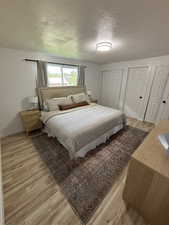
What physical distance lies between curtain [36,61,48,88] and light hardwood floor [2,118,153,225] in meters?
2.22

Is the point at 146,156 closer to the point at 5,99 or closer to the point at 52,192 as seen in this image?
the point at 52,192

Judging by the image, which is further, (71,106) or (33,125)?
(71,106)

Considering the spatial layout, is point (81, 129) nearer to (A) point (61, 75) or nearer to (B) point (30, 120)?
(B) point (30, 120)

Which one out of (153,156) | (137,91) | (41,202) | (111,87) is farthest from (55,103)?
(137,91)

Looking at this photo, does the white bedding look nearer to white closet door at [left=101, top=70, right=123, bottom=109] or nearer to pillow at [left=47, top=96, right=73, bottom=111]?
pillow at [left=47, top=96, right=73, bottom=111]

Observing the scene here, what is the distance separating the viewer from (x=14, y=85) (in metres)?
2.69

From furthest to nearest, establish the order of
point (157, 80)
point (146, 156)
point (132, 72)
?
point (132, 72) < point (157, 80) < point (146, 156)

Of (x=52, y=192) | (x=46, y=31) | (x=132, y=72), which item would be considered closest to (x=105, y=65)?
(x=132, y=72)

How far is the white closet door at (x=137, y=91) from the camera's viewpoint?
3643 mm

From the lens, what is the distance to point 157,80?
3.30 metres

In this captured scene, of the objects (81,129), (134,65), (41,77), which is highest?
(134,65)

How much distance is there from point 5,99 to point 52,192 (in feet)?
8.46

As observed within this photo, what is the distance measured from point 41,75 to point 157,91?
395cm

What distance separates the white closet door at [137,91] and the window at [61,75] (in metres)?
2.32
